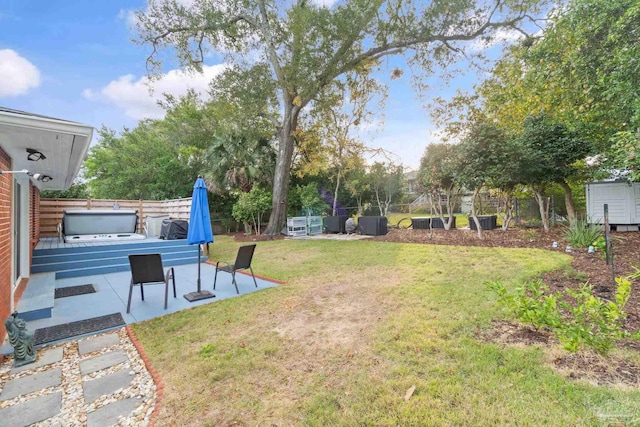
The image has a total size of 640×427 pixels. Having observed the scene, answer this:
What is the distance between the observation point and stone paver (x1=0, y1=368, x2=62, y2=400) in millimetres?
2408

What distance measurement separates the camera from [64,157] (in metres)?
4.27

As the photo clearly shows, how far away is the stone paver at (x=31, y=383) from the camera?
241cm

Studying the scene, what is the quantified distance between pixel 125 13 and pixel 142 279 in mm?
11439

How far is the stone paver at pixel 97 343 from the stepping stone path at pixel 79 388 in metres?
0.01

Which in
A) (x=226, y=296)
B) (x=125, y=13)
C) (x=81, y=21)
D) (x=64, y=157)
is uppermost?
(x=125, y=13)

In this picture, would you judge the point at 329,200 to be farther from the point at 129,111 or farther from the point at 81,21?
the point at 129,111

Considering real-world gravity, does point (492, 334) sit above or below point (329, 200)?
below

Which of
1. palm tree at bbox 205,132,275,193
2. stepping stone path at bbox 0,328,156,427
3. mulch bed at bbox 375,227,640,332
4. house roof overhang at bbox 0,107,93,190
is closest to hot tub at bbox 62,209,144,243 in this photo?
palm tree at bbox 205,132,275,193

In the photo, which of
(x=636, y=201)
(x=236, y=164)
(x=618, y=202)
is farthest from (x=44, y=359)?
(x=636, y=201)

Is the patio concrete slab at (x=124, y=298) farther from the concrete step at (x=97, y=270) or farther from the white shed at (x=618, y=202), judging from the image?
the white shed at (x=618, y=202)

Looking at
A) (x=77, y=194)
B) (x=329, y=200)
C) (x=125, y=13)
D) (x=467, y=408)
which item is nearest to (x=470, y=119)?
(x=329, y=200)

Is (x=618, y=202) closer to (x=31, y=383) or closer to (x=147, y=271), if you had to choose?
(x=147, y=271)

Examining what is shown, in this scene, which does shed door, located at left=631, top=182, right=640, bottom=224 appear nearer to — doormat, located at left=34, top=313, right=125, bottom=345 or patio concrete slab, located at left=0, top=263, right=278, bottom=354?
patio concrete slab, located at left=0, top=263, right=278, bottom=354

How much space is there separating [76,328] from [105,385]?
68.6 inches
